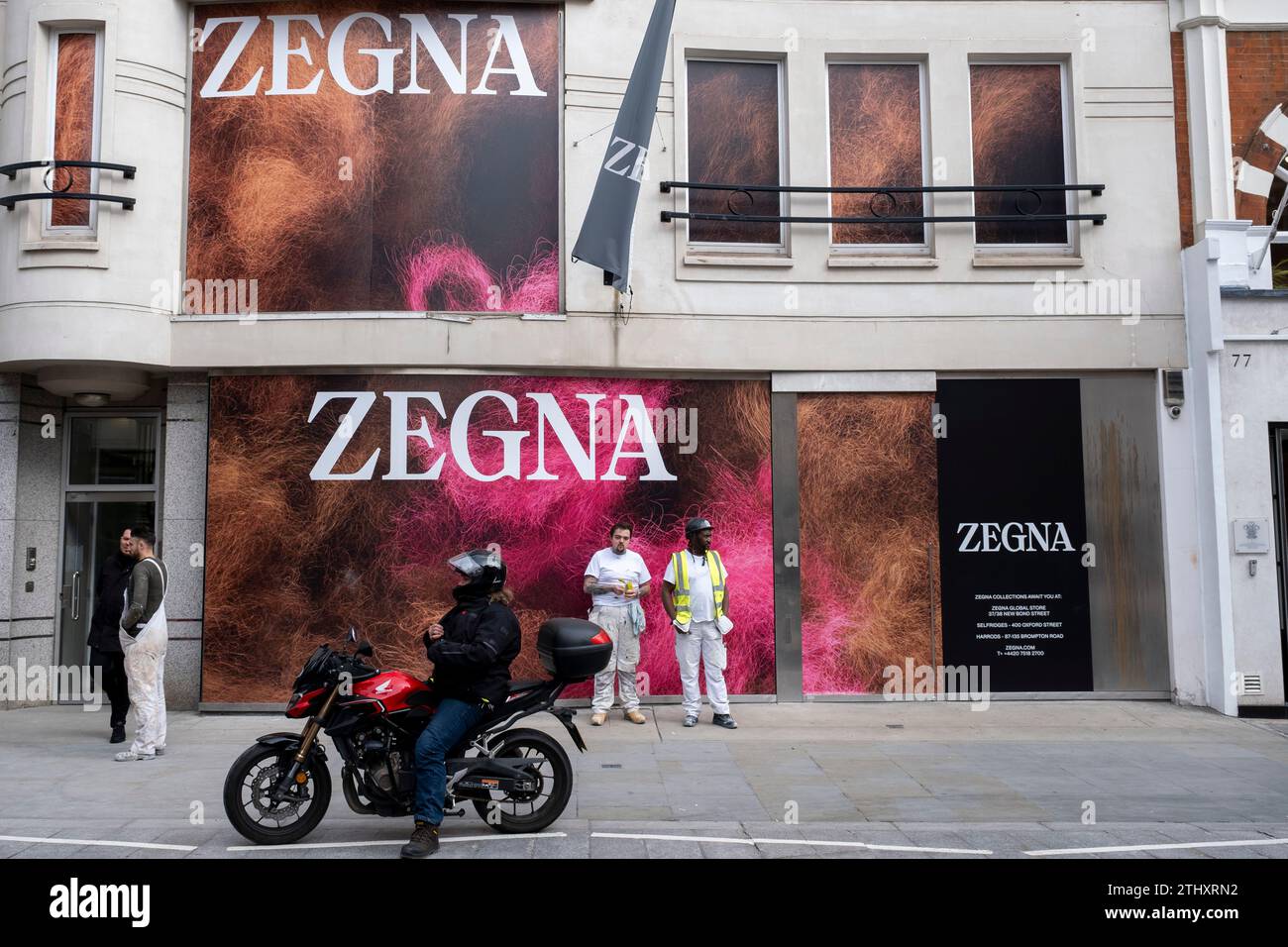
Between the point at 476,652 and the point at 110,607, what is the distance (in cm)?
524

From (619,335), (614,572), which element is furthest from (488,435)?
(614,572)

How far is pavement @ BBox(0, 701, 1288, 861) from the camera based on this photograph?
6172 mm

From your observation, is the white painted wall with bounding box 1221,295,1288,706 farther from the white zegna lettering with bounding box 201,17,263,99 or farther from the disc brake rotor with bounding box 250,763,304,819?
the white zegna lettering with bounding box 201,17,263,99

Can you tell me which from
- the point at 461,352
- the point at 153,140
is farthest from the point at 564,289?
the point at 153,140

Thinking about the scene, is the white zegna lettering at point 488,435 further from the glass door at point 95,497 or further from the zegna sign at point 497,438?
the glass door at point 95,497

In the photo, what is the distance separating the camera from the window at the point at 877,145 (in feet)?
37.8

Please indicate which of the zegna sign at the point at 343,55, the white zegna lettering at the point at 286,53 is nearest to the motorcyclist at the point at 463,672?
the zegna sign at the point at 343,55

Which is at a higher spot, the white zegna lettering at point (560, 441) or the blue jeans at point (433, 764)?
the white zegna lettering at point (560, 441)

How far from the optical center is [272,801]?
6.09 m

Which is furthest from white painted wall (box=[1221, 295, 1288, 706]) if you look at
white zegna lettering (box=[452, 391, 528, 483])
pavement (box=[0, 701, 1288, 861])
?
white zegna lettering (box=[452, 391, 528, 483])

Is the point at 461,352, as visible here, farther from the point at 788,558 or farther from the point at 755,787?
the point at 755,787

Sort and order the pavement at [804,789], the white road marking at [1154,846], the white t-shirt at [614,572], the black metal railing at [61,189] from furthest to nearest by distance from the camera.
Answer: the black metal railing at [61,189] → the white t-shirt at [614,572] → the pavement at [804,789] → the white road marking at [1154,846]

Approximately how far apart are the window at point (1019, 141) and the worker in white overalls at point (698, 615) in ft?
16.6

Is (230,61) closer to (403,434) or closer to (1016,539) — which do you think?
(403,434)
